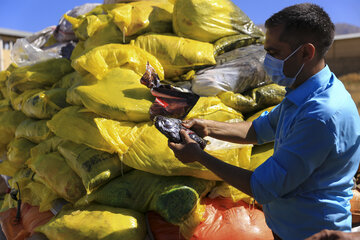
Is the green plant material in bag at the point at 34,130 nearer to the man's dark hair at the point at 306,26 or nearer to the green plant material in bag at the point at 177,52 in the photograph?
the green plant material in bag at the point at 177,52

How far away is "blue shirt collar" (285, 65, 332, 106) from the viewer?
3.94ft

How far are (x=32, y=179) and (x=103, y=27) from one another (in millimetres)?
1309

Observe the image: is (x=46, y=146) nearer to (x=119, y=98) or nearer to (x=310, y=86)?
(x=119, y=98)

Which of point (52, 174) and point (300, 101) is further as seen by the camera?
point (52, 174)

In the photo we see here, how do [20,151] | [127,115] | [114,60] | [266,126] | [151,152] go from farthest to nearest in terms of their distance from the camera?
[20,151]
[114,60]
[127,115]
[151,152]
[266,126]

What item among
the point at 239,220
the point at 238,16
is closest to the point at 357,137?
the point at 239,220

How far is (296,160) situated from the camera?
1.10m

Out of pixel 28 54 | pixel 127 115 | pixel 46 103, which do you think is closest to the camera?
pixel 127 115

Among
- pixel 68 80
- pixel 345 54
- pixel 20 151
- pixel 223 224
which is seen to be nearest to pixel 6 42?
pixel 68 80

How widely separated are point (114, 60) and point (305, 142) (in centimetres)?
168

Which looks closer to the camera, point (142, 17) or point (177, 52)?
point (177, 52)

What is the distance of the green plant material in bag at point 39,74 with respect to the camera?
3.04 metres

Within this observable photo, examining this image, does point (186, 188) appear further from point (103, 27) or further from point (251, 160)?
point (103, 27)

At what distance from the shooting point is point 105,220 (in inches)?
76.4
